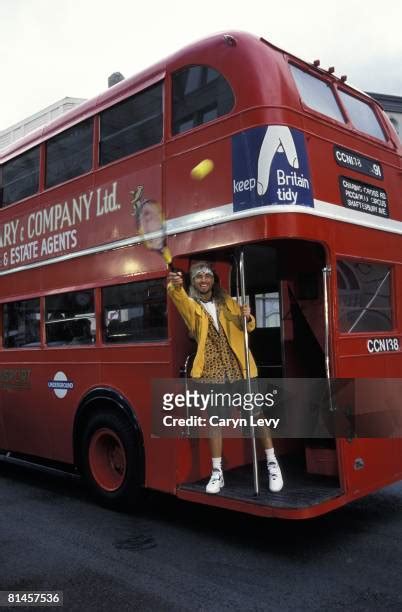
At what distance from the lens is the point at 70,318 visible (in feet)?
21.1

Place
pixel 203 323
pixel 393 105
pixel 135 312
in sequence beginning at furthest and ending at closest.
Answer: pixel 393 105 → pixel 135 312 → pixel 203 323

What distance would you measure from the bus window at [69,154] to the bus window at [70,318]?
1358mm

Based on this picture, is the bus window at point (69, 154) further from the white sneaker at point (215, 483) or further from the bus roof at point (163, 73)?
the white sneaker at point (215, 483)

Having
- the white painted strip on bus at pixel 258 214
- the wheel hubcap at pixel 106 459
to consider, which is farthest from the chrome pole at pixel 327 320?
the wheel hubcap at pixel 106 459

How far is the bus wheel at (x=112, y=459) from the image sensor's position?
5461 millimetres

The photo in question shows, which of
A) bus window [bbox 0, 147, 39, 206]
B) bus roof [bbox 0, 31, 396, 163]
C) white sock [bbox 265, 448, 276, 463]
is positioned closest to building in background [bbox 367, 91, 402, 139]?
bus roof [bbox 0, 31, 396, 163]

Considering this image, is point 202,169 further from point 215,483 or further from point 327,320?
point 215,483

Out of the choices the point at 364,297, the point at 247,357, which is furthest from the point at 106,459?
the point at 364,297

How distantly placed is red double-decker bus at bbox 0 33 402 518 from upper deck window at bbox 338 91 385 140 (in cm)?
2

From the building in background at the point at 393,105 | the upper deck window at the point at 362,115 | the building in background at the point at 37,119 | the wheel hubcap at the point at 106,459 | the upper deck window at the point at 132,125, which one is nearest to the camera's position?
the upper deck window at the point at 132,125

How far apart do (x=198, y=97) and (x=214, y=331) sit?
6.70ft

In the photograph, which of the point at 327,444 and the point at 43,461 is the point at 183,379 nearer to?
the point at 327,444

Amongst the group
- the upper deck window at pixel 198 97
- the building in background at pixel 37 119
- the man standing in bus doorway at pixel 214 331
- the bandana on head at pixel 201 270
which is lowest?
the man standing in bus doorway at pixel 214 331

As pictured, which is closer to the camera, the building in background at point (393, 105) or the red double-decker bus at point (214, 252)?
the red double-decker bus at point (214, 252)
